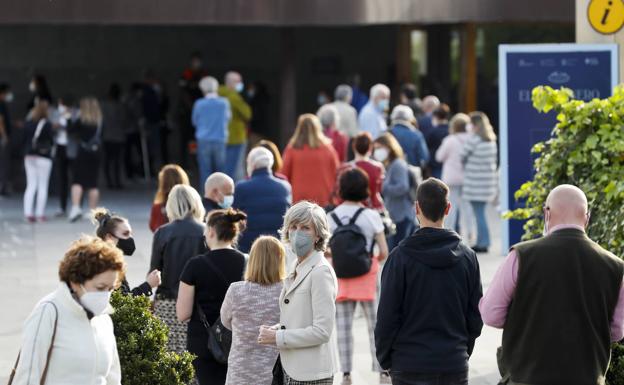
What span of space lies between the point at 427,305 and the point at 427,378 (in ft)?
1.21

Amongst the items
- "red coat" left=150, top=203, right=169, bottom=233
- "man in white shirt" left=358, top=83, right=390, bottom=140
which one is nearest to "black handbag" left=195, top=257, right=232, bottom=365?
"red coat" left=150, top=203, right=169, bottom=233

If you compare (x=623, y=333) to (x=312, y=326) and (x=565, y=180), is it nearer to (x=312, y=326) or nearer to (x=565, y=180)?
(x=312, y=326)

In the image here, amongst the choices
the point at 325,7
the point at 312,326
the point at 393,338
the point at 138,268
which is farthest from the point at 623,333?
the point at 325,7

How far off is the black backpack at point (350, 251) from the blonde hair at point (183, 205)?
1304mm

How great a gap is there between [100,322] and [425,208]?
6.15 feet

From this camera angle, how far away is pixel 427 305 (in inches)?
268

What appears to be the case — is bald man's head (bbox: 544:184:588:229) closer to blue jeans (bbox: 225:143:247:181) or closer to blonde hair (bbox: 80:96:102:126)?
blonde hair (bbox: 80:96:102:126)

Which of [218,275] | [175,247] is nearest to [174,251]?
[175,247]

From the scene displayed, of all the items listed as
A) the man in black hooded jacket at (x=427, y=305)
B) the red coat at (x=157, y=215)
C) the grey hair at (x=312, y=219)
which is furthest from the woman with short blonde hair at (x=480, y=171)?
the man in black hooded jacket at (x=427, y=305)

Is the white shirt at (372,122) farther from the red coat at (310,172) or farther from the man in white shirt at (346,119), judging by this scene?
the red coat at (310,172)

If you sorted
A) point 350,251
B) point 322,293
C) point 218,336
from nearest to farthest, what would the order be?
point 322,293, point 218,336, point 350,251

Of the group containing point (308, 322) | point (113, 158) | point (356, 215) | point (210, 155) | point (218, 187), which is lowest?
point (113, 158)

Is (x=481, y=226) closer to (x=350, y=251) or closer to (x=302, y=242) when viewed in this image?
(x=350, y=251)

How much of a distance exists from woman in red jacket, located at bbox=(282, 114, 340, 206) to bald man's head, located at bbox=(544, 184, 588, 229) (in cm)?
743
